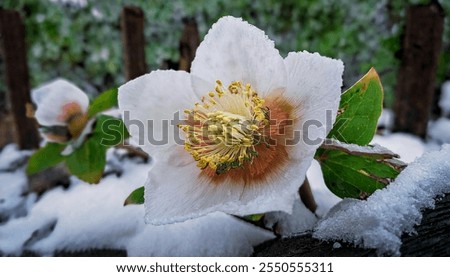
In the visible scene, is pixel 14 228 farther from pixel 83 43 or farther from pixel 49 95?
pixel 83 43

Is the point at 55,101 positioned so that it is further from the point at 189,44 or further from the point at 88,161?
the point at 189,44

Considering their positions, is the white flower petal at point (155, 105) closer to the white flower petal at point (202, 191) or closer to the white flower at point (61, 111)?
the white flower petal at point (202, 191)

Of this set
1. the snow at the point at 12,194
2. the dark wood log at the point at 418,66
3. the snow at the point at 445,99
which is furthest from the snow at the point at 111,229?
the snow at the point at 445,99

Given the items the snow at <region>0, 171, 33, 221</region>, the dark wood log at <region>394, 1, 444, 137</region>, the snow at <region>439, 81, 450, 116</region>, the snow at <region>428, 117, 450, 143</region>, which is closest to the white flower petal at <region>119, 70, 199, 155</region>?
the snow at <region>0, 171, 33, 221</region>

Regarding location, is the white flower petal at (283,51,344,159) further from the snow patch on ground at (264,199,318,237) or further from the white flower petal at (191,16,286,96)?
the snow patch on ground at (264,199,318,237)

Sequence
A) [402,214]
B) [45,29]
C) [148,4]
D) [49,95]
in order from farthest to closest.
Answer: [45,29]
[148,4]
[49,95]
[402,214]

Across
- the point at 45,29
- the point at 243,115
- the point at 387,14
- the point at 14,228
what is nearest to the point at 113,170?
the point at 14,228

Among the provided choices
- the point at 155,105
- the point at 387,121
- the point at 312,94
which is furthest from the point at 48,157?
the point at 387,121
